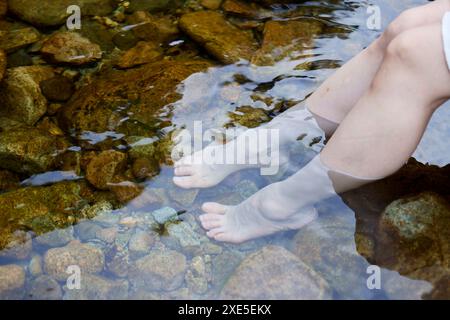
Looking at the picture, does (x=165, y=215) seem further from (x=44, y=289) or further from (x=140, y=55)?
(x=140, y=55)

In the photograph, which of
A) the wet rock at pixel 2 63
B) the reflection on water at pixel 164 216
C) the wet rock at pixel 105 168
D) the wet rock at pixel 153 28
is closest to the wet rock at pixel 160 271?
the reflection on water at pixel 164 216

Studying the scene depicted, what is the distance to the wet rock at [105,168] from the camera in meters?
2.92

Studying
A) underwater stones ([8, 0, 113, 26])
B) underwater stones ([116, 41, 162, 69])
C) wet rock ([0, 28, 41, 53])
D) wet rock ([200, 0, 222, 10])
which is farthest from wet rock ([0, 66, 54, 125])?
wet rock ([200, 0, 222, 10])

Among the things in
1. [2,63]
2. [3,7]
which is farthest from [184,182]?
[3,7]

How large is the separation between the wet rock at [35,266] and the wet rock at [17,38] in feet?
6.29

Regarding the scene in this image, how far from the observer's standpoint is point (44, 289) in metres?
2.43

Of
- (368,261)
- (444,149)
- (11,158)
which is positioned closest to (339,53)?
(444,149)

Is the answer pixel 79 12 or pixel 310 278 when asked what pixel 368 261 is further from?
pixel 79 12

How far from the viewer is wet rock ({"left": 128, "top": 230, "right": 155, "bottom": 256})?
263 centimetres

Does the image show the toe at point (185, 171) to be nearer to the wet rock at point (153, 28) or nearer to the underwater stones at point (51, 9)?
the wet rock at point (153, 28)

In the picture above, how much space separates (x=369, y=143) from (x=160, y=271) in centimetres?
121

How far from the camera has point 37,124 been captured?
3.28m

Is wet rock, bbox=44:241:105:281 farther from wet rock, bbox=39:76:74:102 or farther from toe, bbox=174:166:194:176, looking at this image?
wet rock, bbox=39:76:74:102

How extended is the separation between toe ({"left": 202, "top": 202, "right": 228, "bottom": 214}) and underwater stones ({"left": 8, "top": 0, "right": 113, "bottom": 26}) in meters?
2.15
